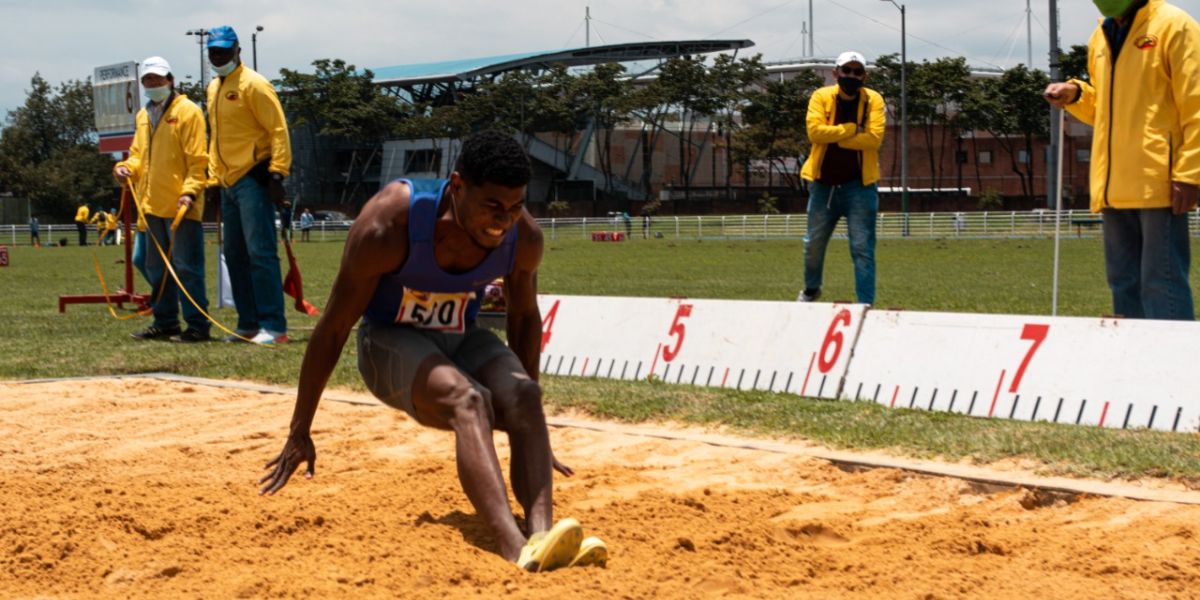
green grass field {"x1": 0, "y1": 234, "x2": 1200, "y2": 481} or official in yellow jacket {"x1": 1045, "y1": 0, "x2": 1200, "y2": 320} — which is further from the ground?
official in yellow jacket {"x1": 1045, "y1": 0, "x2": 1200, "y2": 320}

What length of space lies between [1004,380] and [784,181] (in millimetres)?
79254

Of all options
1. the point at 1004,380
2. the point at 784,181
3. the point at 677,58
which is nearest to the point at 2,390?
the point at 1004,380

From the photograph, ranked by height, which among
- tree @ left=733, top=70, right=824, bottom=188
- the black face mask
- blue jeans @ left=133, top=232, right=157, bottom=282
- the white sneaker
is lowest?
the white sneaker

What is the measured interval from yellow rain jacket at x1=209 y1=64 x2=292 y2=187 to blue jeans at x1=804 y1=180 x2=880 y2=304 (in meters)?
4.13

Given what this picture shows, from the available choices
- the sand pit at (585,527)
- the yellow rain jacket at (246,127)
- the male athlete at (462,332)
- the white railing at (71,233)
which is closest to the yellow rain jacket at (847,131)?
the yellow rain jacket at (246,127)

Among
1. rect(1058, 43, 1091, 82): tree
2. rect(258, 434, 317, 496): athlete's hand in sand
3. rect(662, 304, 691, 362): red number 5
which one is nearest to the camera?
rect(258, 434, 317, 496): athlete's hand in sand

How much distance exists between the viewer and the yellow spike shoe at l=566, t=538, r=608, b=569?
4.09 meters

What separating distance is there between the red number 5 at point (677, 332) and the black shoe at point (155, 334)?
16.0ft

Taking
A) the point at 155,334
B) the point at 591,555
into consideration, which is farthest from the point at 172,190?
the point at 591,555

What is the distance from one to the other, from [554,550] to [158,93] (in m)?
8.42

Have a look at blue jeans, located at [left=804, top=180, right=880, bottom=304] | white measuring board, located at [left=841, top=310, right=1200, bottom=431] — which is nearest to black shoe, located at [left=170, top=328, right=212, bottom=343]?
blue jeans, located at [left=804, top=180, right=880, bottom=304]

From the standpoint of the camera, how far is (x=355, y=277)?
15.2 feet

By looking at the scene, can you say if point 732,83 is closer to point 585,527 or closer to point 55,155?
point 55,155

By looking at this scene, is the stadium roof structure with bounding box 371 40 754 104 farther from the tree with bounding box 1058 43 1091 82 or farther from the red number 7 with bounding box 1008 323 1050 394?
the red number 7 with bounding box 1008 323 1050 394
